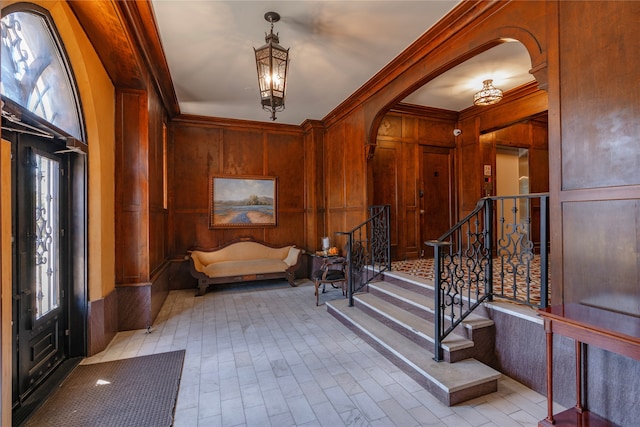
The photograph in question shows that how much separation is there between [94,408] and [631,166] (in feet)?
13.1

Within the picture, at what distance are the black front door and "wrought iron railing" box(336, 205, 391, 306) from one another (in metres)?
3.20

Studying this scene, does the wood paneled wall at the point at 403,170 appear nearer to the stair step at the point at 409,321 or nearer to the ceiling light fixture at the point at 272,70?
the stair step at the point at 409,321

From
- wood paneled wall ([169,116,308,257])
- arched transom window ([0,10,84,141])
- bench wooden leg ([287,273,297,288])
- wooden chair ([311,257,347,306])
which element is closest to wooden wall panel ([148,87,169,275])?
wood paneled wall ([169,116,308,257])

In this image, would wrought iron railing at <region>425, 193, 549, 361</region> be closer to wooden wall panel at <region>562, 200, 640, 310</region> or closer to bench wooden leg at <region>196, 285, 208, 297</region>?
wooden wall panel at <region>562, 200, 640, 310</region>

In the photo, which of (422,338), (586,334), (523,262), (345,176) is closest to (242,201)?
(345,176)

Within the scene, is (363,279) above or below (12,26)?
below

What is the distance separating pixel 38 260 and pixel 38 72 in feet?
5.17

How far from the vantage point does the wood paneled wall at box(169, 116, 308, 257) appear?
5828 millimetres

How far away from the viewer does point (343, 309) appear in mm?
3986

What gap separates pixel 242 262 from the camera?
5812 millimetres

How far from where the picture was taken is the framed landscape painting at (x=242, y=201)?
605 centimetres

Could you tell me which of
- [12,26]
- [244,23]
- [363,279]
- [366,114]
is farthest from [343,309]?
[12,26]

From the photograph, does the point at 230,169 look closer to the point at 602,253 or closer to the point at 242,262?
the point at 242,262

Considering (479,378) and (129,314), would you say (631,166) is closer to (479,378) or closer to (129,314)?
(479,378)
